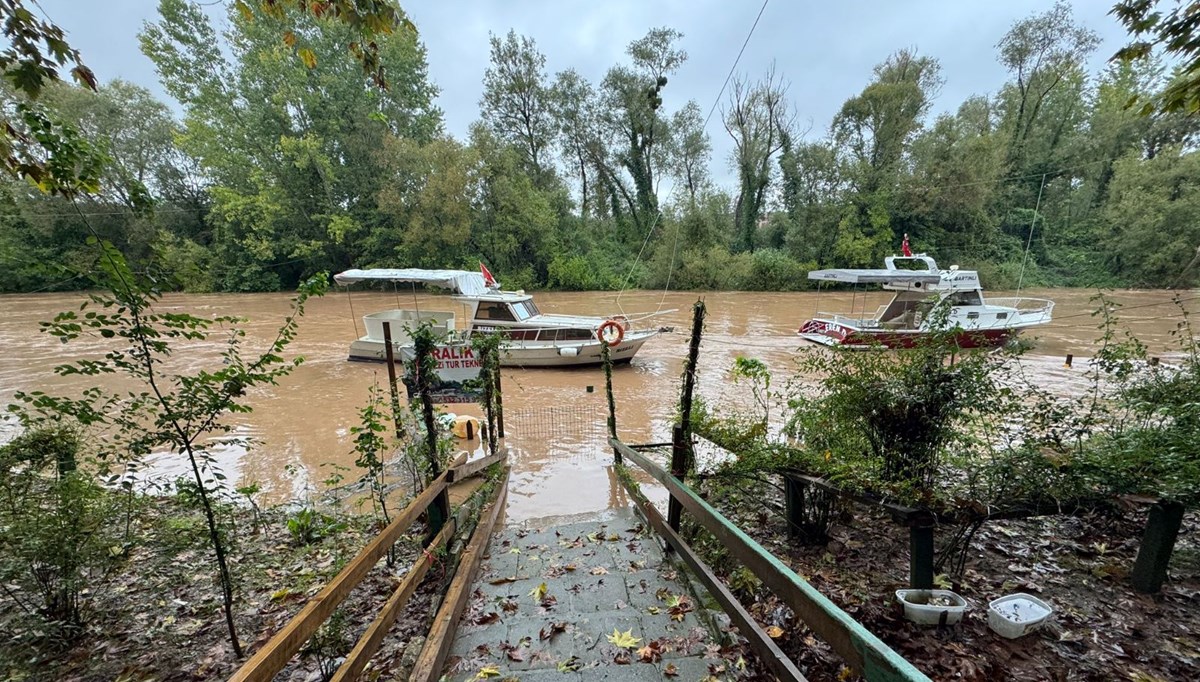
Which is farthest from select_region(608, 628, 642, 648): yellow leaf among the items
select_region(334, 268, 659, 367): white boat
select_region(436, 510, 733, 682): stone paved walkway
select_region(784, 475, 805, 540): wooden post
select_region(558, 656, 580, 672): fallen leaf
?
select_region(334, 268, 659, 367): white boat

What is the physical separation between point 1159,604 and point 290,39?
636 centimetres

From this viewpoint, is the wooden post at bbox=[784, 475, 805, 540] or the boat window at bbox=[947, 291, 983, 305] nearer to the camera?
the wooden post at bbox=[784, 475, 805, 540]

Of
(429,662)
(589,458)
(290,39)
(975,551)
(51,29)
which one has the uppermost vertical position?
(290,39)

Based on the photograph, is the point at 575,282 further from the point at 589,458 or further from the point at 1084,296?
the point at 1084,296

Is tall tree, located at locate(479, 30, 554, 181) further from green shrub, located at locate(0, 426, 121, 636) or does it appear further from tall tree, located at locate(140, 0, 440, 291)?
green shrub, located at locate(0, 426, 121, 636)

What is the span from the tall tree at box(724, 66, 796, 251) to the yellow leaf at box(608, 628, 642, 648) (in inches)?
1153

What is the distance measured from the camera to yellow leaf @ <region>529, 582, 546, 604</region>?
2.58 metres

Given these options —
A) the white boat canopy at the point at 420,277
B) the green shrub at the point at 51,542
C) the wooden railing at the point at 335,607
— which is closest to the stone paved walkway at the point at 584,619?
the wooden railing at the point at 335,607

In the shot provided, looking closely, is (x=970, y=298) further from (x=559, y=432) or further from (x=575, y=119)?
(x=575, y=119)

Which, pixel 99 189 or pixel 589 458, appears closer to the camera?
pixel 99 189

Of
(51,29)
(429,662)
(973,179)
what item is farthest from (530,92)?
(429,662)

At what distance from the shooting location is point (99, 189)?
2000mm

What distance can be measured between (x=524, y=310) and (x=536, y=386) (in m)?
2.31

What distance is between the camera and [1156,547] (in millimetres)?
2387
